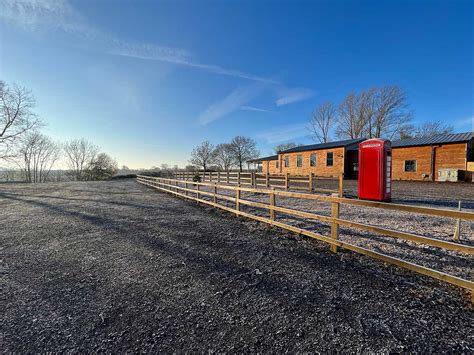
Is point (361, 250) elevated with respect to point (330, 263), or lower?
elevated

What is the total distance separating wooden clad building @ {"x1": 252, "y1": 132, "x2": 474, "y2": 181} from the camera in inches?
598

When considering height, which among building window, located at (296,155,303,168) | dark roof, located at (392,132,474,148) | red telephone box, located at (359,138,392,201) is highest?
dark roof, located at (392,132,474,148)

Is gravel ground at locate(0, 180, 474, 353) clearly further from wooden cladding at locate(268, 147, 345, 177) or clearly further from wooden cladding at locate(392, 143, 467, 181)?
wooden cladding at locate(392, 143, 467, 181)

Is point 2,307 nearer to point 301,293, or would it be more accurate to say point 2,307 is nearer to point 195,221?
point 301,293

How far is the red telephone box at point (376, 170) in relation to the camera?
7805 millimetres

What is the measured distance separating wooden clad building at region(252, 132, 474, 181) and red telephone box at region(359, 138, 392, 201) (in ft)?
31.9

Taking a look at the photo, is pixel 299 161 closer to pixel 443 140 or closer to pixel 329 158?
pixel 329 158

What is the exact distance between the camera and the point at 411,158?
17469 mm

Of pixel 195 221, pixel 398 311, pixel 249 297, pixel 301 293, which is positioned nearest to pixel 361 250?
pixel 398 311

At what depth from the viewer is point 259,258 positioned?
11.5 feet

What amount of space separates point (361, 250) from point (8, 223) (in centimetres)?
922

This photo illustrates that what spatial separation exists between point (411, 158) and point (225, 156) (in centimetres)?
4116

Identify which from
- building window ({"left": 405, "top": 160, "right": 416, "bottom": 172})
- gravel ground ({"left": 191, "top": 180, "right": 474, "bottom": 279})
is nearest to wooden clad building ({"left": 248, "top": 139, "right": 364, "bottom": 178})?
building window ({"left": 405, "top": 160, "right": 416, "bottom": 172})

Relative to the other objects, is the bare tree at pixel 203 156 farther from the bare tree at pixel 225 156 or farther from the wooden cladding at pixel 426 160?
the wooden cladding at pixel 426 160
